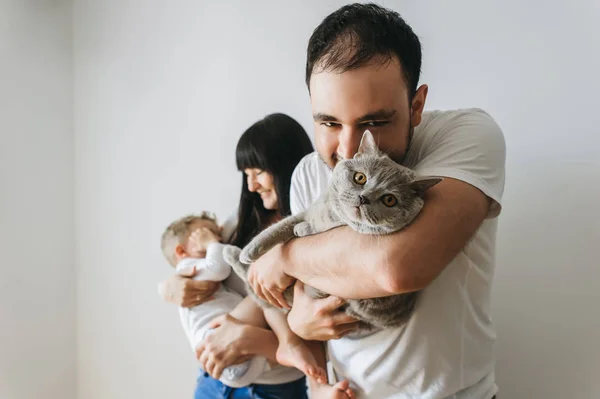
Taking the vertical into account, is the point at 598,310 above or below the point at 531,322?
above

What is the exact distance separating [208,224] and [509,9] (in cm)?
127

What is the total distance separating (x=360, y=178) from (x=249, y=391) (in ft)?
3.16

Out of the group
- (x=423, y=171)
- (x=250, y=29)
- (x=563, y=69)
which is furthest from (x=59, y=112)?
(x=563, y=69)

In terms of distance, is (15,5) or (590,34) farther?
(15,5)

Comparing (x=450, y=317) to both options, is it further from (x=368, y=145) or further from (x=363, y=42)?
(x=363, y=42)

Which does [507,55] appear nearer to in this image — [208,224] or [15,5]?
[208,224]

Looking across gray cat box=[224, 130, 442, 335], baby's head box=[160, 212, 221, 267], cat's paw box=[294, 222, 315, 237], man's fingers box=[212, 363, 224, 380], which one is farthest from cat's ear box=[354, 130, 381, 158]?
baby's head box=[160, 212, 221, 267]

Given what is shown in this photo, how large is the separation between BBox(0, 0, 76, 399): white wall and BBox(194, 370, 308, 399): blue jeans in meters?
1.24

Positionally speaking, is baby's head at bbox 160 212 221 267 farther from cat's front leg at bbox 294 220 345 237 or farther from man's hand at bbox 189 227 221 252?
cat's front leg at bbox 294 220 345 237

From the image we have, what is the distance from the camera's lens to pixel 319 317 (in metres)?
1.02

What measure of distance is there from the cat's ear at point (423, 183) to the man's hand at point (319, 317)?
0.32 m

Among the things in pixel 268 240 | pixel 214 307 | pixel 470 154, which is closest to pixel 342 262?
pixel 268 240

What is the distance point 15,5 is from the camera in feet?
7.00

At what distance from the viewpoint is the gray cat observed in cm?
81
